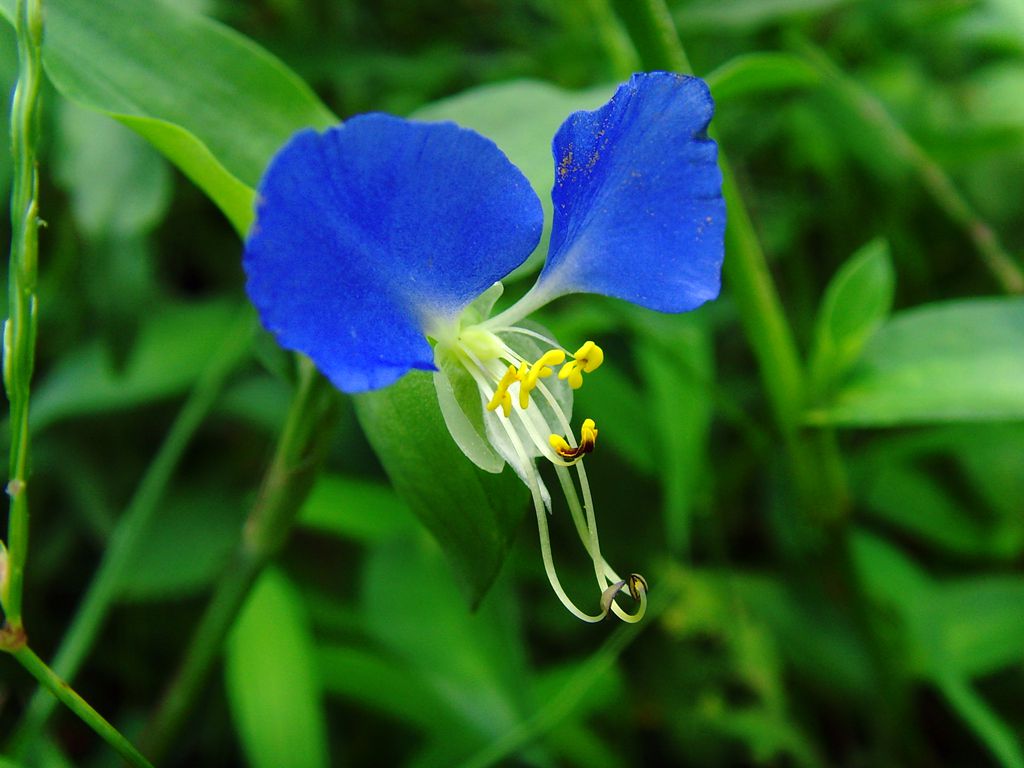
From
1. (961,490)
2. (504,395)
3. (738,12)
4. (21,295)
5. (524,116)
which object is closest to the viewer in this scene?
(21,295)

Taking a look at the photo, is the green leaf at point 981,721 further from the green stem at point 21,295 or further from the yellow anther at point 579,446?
the green stem at point 21,295

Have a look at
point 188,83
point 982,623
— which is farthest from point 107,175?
point 982,623

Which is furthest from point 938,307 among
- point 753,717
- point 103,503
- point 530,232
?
point 103,503

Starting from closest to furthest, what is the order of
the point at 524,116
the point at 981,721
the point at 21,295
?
the point at 21,295 → the point at 524,116 → the point at 981,721

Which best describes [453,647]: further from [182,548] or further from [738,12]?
[738,12]

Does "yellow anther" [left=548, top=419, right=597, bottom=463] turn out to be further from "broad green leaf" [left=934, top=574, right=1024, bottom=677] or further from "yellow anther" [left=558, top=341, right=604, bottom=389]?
"broad green leaf" [left=934, top=574, right=1024, bottom=677]

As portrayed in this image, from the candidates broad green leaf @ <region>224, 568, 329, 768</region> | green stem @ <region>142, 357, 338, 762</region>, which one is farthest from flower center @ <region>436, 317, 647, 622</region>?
broad green leaf @ <region>224, 568, 329, 768</region>

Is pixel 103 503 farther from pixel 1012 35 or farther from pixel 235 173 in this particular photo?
pixel 1012 35
